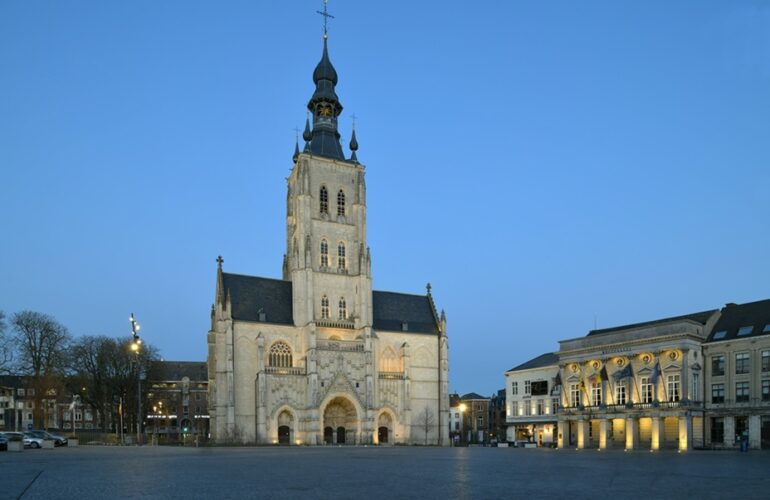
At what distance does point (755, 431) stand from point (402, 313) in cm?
4191

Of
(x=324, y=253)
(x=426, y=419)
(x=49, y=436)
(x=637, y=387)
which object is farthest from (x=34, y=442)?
(x=637, y=387)

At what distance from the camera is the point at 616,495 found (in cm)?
1627

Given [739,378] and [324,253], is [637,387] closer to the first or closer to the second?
[739,378]

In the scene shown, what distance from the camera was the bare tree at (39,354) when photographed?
72750mm

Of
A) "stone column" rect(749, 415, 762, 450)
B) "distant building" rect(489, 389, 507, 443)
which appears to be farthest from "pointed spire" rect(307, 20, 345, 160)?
"distant building" rect(489, 389, 507, 443)

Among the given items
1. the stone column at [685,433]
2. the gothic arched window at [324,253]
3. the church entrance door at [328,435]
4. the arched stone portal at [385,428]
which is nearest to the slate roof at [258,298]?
the gothic arched window at [324,253]

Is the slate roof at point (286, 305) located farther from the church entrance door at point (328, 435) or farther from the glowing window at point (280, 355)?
the church entrance door at point (328, 435)

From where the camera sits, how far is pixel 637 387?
64625 mm

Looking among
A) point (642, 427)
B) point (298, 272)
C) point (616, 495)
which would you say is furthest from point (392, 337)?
→ point (616, 495)

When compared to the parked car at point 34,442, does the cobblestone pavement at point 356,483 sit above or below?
above

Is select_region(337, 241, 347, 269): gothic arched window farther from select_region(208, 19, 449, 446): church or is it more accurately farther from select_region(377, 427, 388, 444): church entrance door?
select_region(377, 427, 388, 444): church entrance door

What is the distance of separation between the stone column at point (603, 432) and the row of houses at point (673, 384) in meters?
0.10

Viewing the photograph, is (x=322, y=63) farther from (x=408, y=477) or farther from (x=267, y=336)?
(x=408, y=477)

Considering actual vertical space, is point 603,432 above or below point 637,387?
below
